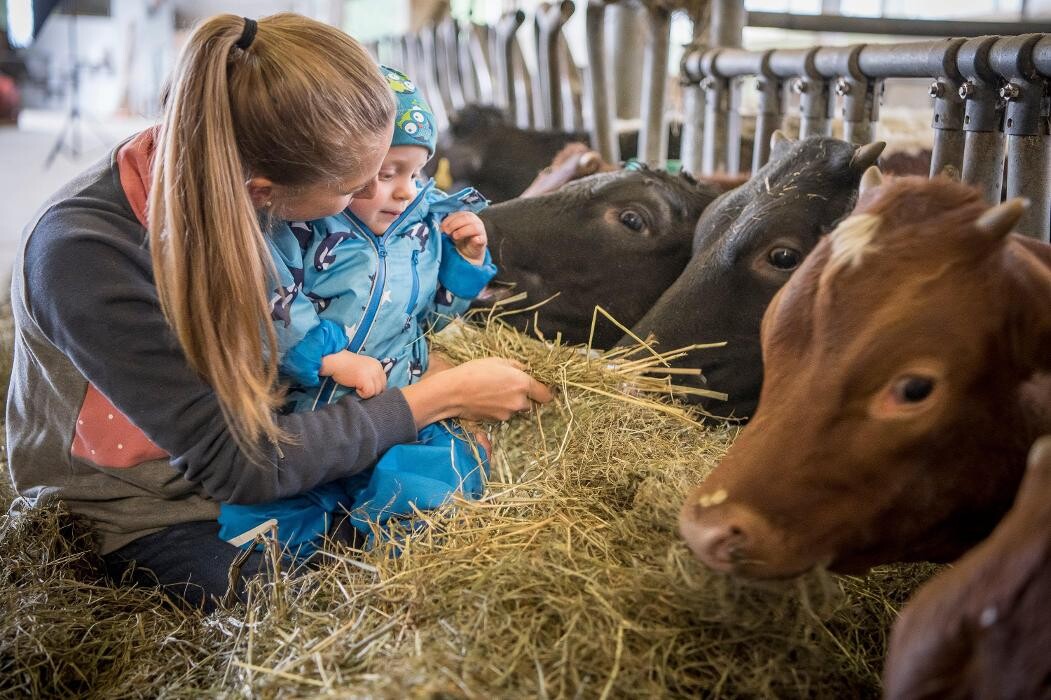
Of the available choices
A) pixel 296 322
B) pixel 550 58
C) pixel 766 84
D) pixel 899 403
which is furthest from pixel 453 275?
pixel 550 58

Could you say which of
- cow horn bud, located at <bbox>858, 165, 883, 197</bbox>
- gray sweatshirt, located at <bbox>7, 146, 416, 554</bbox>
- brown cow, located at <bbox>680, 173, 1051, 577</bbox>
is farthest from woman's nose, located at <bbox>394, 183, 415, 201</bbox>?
brown cow, located at <bbox>680, 173, 1051, 577</bbox>

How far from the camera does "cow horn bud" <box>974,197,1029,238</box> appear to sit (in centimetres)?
132

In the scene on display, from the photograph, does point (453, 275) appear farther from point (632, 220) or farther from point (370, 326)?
point (632, 220)

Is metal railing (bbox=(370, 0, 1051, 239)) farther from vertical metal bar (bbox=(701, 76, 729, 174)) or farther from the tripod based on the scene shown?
the tripod

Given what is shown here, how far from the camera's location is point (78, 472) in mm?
2270

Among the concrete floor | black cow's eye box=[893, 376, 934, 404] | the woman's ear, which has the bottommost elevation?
the concrete floor

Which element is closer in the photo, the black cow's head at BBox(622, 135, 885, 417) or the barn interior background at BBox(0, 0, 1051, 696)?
the barn interior background at BBox(0, 0, 1051, 696)

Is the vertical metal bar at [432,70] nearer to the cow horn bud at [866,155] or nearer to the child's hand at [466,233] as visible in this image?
the child's hand at [466,233]

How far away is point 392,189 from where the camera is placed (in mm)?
2416

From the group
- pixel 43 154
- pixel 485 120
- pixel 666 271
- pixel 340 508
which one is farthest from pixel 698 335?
pixel 43 154

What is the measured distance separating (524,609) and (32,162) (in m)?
15.9

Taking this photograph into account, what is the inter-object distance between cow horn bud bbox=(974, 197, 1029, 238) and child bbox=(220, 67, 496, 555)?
1260 mm

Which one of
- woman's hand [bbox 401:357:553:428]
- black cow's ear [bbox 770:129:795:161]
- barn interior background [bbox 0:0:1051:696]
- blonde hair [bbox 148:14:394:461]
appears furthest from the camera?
black cow's ear [bbox 770:129:795:161]

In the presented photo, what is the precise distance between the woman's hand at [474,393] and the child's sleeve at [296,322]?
222 mm
